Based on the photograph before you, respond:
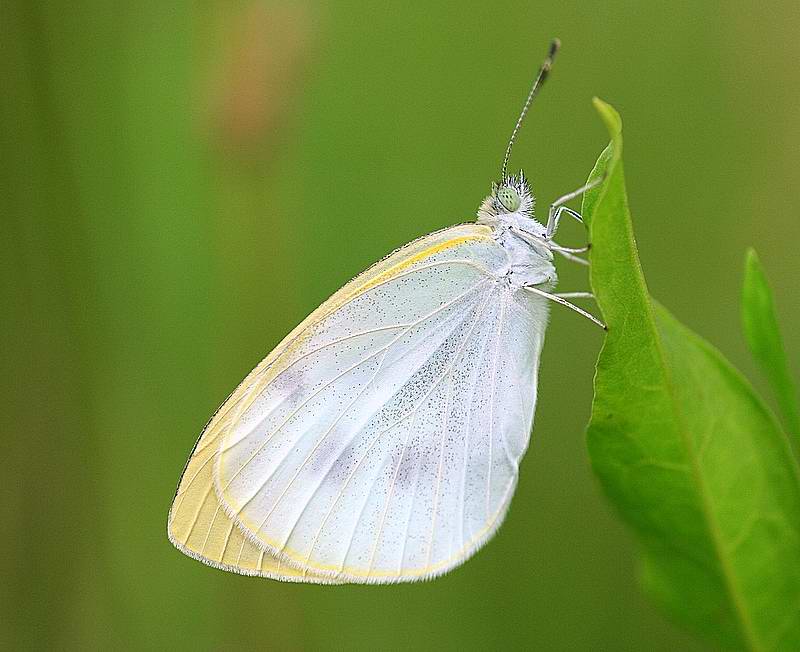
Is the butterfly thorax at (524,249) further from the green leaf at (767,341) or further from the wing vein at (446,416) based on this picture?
the green leaf at (767,341)

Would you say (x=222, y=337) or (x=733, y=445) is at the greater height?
(x=222, y=337)

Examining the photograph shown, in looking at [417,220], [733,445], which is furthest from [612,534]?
[733,445]

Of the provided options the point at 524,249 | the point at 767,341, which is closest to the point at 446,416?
the point at 524,249

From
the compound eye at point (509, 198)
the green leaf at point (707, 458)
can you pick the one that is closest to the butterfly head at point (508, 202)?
the compound eye at point (509, 198)

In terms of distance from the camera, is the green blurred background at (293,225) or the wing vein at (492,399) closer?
the wing vein at (492,399)

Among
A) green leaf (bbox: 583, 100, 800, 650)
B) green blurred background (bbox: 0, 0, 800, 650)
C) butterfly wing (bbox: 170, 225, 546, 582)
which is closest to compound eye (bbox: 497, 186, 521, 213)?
butterfly wing (bbox: 170, 225, 546, 582)

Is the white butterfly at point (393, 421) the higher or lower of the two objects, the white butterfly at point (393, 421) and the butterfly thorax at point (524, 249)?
the lower

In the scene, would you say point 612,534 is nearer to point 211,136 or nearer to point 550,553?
point 550,553
